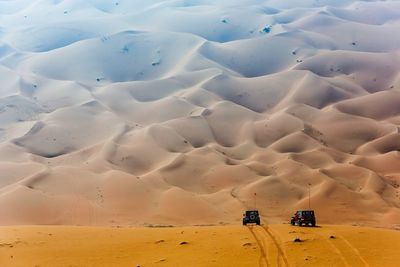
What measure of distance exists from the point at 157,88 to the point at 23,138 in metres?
24.4

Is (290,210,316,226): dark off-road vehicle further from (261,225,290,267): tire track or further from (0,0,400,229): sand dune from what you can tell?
(0,0,400,229): sand dune

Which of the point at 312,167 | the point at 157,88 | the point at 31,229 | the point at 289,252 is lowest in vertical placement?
the point at 289,252

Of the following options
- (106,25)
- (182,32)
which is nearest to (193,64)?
(182,32)

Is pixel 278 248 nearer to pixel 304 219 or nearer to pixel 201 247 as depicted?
pixel 201 247

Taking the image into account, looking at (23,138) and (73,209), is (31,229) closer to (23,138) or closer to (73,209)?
(73,209)

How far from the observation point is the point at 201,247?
1941cm

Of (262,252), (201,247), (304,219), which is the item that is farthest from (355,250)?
(304,219)

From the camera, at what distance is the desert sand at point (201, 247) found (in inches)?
691

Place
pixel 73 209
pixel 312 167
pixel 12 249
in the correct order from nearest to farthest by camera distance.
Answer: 1. pixel 12 249
2. pixel 73 209
3. pixel 312 167

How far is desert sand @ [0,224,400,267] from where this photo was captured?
57.6 feet

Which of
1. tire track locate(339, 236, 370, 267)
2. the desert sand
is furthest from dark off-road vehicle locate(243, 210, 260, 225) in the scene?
tire track locate(339, 236, 370, 267)

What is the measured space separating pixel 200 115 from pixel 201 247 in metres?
49.9

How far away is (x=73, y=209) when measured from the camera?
42656 millimetres

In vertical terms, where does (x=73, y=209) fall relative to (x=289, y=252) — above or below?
above
